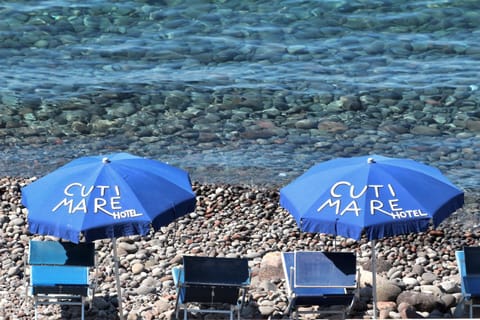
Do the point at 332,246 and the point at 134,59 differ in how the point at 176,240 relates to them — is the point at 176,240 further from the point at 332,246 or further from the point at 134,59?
the point at 134,59

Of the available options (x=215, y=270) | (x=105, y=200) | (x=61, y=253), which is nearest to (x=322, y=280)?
(x=215, y=270)

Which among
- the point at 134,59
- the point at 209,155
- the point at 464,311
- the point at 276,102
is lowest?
the point at 464,311

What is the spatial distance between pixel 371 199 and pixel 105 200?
2509 mm

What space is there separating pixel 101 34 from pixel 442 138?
9.19m

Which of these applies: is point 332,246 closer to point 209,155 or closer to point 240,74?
point 209,155

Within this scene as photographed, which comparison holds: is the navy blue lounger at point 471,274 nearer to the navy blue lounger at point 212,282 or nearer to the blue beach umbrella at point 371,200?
the blue beach umbrella at point 371,200

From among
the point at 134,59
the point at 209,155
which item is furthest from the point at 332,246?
the point at 134,59

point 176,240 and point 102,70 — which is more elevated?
point 102,70

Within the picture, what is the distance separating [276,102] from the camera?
1933 centimetres

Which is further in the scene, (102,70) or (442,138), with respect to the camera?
(102,70)

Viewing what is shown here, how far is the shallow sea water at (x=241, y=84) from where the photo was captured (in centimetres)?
1708

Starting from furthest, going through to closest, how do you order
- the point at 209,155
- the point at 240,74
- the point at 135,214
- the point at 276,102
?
the point at 240,74
the point at 276,102
the point at 209,155
the point at 135,214

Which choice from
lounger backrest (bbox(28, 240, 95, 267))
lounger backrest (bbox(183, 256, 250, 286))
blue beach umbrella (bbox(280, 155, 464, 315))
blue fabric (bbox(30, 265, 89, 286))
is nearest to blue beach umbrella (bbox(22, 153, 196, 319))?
lounger backrest (bbox(183, 256, 250, 286))

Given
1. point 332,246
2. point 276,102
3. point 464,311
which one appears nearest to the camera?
point 464,311
